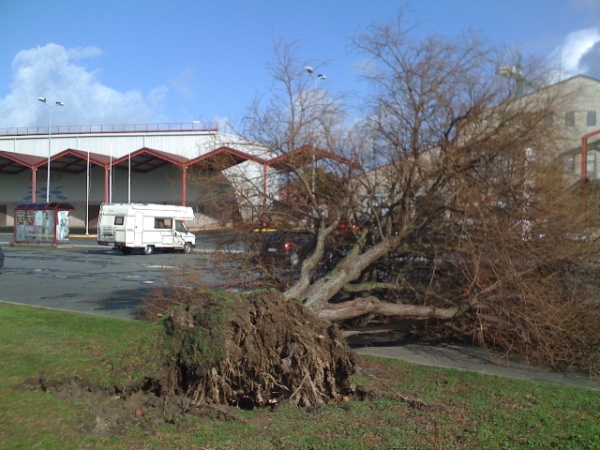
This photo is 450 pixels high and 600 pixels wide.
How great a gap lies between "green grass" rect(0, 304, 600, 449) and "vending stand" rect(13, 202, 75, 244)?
3214cm

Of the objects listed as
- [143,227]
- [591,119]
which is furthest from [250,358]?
[143,227]

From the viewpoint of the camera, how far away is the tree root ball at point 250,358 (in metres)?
6.38

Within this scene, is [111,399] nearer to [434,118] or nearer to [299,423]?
[299,423]

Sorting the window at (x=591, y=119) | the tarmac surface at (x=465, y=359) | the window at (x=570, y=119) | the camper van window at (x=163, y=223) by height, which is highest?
the window at (x=591, y=119)

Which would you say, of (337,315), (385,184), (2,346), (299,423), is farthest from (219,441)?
(385,184)

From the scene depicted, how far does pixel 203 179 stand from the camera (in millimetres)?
11320

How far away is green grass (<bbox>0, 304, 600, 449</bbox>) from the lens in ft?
17.4

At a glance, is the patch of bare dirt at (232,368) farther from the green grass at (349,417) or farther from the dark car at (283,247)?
the dark car at (283,247)

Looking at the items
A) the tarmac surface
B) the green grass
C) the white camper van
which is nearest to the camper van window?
the white camper van

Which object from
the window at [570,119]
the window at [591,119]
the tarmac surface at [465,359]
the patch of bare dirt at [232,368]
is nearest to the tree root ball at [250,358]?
the patch of bare dirt at [232,368]

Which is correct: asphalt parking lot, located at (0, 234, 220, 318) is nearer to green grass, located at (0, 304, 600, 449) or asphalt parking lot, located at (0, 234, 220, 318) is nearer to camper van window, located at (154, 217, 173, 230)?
green grass, located at (0, 304, 600, 449)

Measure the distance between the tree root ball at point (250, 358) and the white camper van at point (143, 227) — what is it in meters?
25.8

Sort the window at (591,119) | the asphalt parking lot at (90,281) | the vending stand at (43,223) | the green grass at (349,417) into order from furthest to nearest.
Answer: the vending stand at (43,223) < the asphalt parking lot at (90,281) < the window at (591,119) < the green grass at (349,417)

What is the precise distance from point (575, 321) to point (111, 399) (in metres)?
6.17
